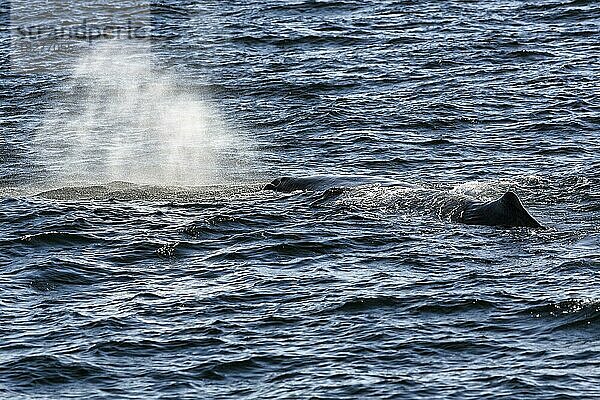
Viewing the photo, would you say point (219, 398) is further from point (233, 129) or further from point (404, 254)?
point (233, 129)

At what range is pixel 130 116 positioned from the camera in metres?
37.4

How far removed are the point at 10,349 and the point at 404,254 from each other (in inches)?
286

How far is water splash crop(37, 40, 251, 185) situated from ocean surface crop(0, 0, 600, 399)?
113mm

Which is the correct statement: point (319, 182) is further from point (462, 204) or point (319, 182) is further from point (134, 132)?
point (134, 132)

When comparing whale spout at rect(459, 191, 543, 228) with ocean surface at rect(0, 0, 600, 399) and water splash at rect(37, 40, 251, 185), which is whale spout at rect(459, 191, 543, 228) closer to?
ocean surface at rect(0, 0, 600, 399)

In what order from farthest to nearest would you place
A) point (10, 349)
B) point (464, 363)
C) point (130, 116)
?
1. point (130, 116)
2. point (10, 349)
3. point (464, 363)

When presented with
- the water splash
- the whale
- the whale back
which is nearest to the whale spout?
the whale

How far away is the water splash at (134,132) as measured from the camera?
30922 mm

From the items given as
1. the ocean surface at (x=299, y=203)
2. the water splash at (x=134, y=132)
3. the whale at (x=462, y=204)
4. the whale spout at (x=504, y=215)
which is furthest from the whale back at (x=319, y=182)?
the whale spout at (x=504, y=215)

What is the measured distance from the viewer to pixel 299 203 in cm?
2622

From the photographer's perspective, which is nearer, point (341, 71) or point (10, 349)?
point (10, 349)

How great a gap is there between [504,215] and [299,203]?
4836 mm

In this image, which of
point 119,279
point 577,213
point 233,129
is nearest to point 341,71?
point 233,129

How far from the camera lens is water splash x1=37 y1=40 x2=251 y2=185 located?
30922 mm
